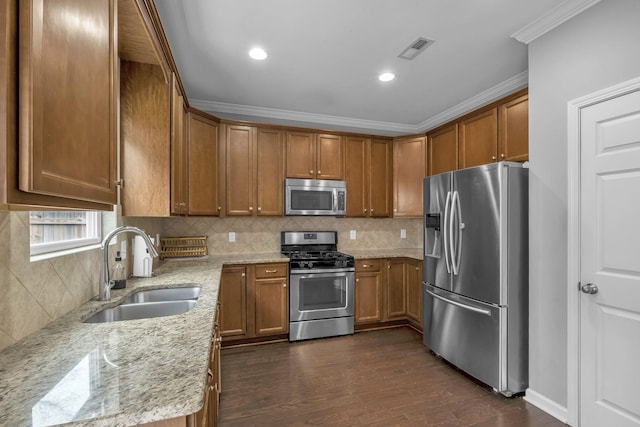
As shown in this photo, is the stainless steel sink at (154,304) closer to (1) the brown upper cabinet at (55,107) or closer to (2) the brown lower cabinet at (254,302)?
(1) the brown upper cabinet at (55,107)

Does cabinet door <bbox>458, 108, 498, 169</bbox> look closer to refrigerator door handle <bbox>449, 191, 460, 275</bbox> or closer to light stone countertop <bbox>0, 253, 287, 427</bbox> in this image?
refrigerator door handle <bbox>449, 191, 460, 275</bbox>

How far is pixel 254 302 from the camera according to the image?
3.30 metres

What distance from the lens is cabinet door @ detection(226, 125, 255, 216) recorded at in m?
3.47

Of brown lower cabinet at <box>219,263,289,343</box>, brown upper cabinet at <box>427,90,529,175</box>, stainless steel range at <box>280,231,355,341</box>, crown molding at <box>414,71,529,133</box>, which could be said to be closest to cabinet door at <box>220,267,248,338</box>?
brown lower cabinet at <box>219,263,289,343</box>

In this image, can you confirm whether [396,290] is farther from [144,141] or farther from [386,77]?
[144,141]

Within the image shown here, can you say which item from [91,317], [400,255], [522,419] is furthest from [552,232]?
[91,317]

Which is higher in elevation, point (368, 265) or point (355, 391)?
point (368, 265)

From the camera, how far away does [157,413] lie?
0.72m

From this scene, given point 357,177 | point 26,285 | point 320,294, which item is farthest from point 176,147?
point 357,177

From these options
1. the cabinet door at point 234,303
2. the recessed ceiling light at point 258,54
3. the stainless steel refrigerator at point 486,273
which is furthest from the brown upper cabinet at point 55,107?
the stainless steel refrigerator at point 486,273

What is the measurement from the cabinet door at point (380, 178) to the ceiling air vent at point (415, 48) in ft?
5.07

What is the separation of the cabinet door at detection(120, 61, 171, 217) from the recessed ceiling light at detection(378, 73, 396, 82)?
1.84 metres

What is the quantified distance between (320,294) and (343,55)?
242 cm

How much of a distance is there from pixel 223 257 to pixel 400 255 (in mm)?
2127
